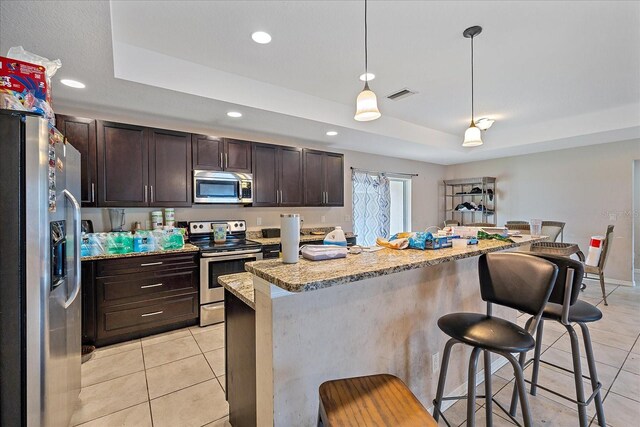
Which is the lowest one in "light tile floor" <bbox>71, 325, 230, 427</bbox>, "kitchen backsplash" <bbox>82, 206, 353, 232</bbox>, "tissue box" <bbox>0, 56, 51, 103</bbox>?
"light tile floor" <bbox>71, 325, 230, 427</bbox>

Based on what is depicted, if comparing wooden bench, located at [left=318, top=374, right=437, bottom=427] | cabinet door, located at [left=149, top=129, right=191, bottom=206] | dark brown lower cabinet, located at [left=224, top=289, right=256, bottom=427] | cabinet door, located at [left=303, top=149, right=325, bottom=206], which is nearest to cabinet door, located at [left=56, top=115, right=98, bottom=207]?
cabinet door, located at [left=149, top=129, right=191, bottom=206]

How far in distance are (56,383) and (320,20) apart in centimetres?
267

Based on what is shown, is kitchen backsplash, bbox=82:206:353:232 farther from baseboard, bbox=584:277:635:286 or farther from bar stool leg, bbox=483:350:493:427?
baseboard, bbox=584:277:635:286

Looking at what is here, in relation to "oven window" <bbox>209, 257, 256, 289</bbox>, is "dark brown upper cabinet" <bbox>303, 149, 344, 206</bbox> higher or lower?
higher

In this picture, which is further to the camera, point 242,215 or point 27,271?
point 242,215

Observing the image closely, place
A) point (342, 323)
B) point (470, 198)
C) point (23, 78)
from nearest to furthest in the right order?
point (23, 78) → point (342, 323) → point (470, 198)

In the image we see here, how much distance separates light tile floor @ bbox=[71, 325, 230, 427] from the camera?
184 cm

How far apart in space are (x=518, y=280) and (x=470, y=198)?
19.5 feet

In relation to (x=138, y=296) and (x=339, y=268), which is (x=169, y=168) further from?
(x=339, y=268)

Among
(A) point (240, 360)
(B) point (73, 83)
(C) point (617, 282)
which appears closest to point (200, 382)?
(A) point (240, 360)

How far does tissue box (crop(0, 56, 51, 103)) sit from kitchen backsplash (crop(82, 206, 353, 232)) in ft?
7.34

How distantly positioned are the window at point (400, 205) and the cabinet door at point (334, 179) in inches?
72.1

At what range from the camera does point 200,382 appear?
221 centimetres

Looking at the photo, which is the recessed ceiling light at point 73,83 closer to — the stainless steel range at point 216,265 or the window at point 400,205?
the stainless steel range at point 216,265
